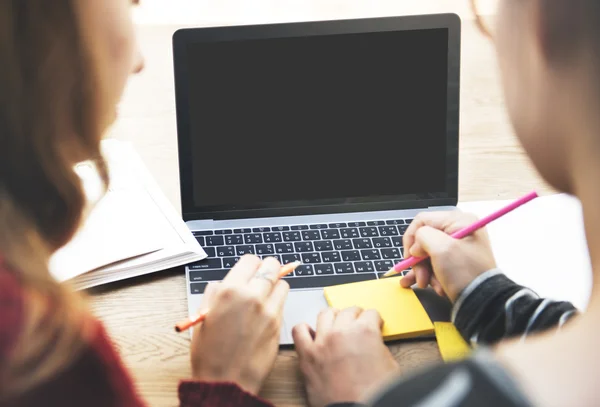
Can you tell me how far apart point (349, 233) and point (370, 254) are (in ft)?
0.17

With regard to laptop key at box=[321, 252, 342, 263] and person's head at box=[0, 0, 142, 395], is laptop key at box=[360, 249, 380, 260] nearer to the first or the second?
laptop key at box=[321, 252, 342, 263]

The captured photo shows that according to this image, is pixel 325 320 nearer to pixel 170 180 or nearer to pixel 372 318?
pixel 372 318

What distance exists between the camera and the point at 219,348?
711 mm

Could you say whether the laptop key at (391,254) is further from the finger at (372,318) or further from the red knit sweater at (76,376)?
the red knit sweater at (76,376)

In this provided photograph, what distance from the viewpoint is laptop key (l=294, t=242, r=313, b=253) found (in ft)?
2.98

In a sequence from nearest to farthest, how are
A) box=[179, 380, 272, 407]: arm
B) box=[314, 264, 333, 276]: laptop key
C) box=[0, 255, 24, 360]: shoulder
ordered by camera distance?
1. box=[0, 255, 24, 360]: shoulder
2. box=[179, 380, 272, 407]: arm
3. box=[314, 264, 333, 276]: laptop key

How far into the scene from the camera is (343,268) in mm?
875

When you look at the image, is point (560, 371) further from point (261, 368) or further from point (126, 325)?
point (126, 325)

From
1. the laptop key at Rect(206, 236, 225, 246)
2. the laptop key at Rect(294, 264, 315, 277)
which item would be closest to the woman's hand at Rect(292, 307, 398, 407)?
the laptop key at Rect(294, 264, 315, 277)

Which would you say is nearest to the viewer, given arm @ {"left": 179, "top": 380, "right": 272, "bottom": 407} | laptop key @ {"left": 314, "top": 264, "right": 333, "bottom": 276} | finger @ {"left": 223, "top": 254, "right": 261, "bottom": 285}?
arm @ {"left": 179, "top": 380, "right": 272, "bottom": 407}

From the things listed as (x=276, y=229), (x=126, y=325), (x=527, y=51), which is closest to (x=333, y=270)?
(x=276, y=229)

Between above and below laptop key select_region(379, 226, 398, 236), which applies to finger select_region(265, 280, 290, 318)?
above

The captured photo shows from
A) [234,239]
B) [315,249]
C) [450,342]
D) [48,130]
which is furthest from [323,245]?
[48,130]

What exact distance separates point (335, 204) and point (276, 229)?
90 millimetres
